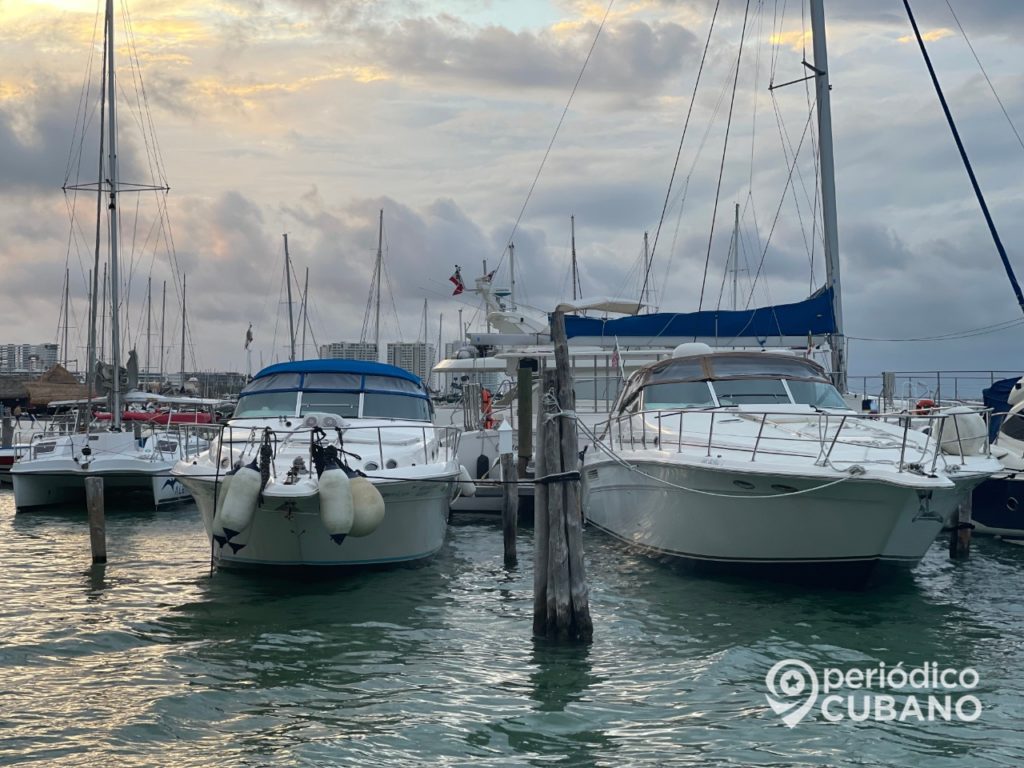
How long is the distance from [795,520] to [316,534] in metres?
5.54

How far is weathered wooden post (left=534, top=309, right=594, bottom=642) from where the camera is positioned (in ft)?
30.1

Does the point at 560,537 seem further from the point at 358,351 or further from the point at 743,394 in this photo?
the point at 358,351

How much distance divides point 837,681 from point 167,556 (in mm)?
10448

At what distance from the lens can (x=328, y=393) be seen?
48.9 ft

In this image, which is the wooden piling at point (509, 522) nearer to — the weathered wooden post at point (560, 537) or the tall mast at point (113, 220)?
the weathered wooden post at point (560, 537)

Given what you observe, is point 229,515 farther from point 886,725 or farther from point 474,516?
point 474,516

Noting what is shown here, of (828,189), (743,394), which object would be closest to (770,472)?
(743,394)

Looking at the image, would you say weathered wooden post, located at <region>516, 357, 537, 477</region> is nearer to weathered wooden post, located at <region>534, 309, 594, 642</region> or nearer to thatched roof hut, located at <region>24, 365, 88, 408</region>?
weathered wooden post, located at <region>534, 309, 594, 642</region>

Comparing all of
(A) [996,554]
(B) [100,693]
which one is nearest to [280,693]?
(B) [100,693]

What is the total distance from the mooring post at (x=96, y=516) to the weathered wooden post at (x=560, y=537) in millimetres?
7226

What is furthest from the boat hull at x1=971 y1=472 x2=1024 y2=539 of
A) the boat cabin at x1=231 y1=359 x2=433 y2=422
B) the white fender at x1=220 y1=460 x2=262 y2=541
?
the white fender at x1=220 y1=460 x2=262 y2=541

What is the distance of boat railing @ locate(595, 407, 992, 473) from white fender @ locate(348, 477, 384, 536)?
3858mm

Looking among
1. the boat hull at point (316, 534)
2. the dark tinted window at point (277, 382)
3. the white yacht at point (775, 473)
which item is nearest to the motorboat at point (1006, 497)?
the white yacht at point (775, 473)

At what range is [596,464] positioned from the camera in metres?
14.9
